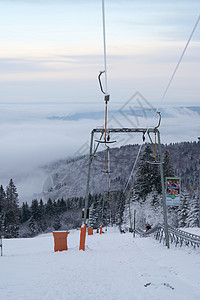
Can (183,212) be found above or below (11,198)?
below

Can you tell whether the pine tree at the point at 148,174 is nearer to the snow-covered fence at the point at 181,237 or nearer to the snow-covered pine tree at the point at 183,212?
the snow-covered pine tree at the point at 183,212

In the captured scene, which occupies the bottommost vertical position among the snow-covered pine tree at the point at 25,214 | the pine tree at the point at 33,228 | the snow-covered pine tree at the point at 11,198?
the pine tree at the point at 33,228

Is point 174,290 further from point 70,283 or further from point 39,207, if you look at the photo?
point 39,207

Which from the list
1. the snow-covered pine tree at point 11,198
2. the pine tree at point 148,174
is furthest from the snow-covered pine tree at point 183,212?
the snow-covered pine tree at point 11,198

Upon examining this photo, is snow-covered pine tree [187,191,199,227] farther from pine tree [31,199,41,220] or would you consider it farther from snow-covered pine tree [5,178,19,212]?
pine tree [31,199,41,220]

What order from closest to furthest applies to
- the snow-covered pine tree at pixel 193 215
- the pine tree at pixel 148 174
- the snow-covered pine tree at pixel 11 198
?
1. the snow-covered pine tree at pixel 193 215
2. the pine tree at pixel 148 174
3. the snow-covered pine tree at pixel 11 198

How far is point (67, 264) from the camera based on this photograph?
1514 cm

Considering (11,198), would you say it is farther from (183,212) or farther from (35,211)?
(183,212)

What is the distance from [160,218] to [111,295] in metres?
74.5

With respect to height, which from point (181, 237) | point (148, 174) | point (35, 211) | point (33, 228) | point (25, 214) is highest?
point (148, 174)

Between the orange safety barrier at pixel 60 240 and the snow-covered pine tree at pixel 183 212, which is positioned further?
the snow-covered pine tree at pixel 183 212

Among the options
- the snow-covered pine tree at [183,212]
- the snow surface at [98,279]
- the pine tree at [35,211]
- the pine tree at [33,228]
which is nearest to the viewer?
the snow surface at [98,279]

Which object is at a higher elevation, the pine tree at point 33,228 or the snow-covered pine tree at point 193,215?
the snow-covered pine tree at point 193,215

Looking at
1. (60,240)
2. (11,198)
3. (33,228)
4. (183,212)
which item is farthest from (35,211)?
(60,240)
